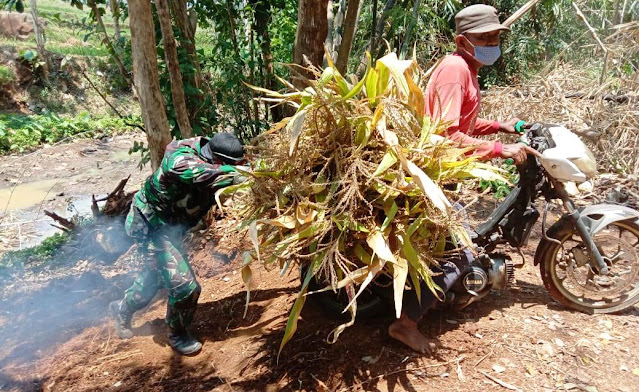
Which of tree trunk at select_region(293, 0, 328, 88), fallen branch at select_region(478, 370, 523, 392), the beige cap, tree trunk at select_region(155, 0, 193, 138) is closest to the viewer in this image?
fallen branch at select_region(478, 370, 523, 392)

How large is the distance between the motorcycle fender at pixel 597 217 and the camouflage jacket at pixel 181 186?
6.78ft

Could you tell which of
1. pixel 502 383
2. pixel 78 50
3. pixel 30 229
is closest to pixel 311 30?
pixel 502 383

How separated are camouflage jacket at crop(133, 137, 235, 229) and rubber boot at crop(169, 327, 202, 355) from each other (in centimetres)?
79

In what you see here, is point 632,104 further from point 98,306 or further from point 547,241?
point 98,306

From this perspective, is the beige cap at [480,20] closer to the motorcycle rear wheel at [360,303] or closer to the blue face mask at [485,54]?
the blue face mask at [485,54]

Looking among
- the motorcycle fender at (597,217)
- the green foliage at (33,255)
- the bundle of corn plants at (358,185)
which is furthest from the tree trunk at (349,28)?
the green foliage at (33,255)

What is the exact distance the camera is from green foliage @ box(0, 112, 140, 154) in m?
11.1

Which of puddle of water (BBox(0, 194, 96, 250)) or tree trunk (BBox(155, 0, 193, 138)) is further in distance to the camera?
puddle of water (BBox(0, 194, 96, 250))

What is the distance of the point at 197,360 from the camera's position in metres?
3.30

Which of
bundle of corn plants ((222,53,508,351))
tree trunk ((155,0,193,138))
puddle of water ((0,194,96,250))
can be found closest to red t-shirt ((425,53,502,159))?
bundle of corn plants ((222,53,508,351))

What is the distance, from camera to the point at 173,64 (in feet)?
16.1

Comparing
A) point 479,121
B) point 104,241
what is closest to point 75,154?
point 104,241

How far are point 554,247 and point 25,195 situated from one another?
9127mm

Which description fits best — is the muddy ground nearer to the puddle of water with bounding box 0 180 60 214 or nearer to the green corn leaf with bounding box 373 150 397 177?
the green corn leaf with bounding box 373 150 397 177
